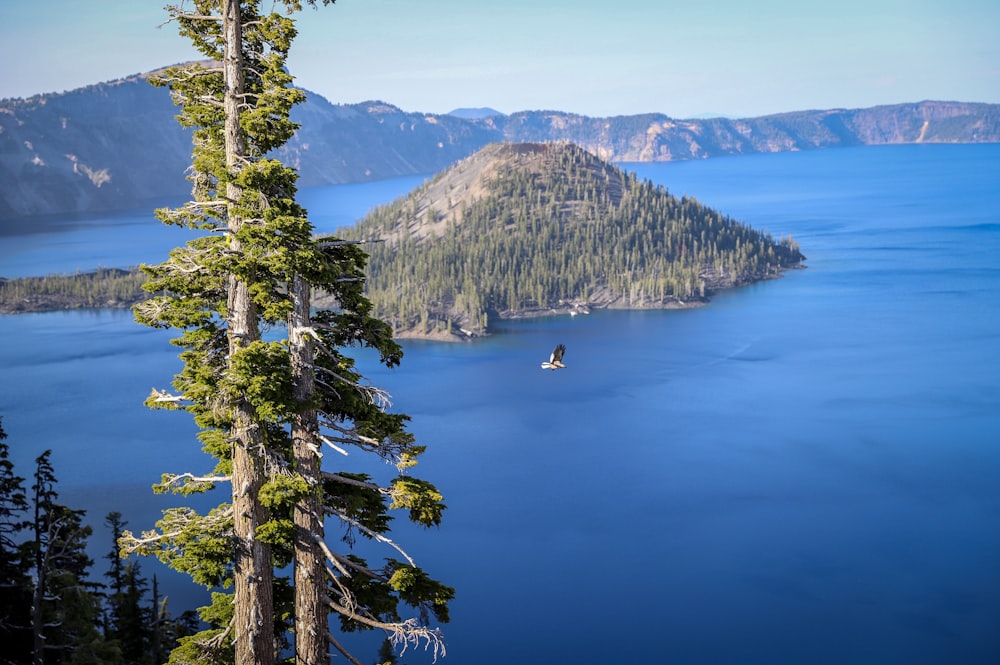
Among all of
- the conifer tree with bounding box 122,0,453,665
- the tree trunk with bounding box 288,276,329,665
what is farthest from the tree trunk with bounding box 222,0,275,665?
the tree trunk with bounding box 288,276,329,665

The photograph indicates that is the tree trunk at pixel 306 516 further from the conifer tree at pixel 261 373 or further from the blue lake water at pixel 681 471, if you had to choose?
the blue lake water at pixel 681 471

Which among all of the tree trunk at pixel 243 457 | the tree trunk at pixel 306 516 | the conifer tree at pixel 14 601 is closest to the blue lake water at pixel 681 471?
the conifer tree at pixel 14 601

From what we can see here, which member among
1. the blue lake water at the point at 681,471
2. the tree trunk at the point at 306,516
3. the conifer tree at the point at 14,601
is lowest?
the blue lake water at the point at 681,471

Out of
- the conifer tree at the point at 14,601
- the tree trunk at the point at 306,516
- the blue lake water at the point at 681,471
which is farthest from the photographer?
the blue lake water at the point at 681,471

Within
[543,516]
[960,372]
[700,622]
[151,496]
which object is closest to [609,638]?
[700,622]

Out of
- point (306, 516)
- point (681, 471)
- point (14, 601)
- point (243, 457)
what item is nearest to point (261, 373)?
point (243, 457)

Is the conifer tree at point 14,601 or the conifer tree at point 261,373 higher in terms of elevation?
the conifer tree at point 261,373

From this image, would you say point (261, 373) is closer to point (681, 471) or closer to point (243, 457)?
point (243, 457)
